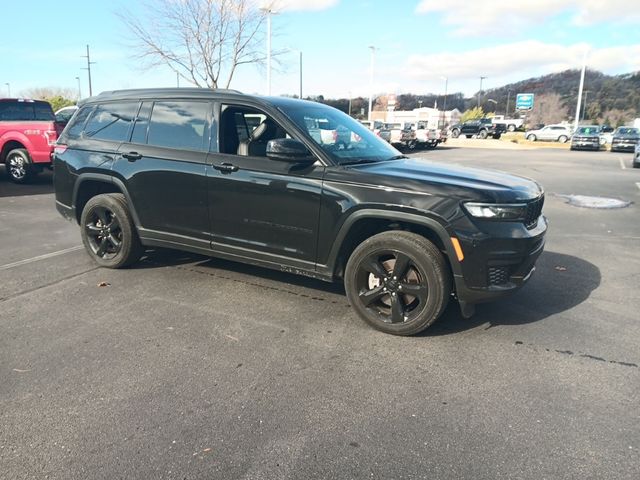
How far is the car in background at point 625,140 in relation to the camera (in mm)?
31047

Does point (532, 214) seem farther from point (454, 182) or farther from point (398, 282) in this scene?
point (398, 282)

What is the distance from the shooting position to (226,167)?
4422 millimetres

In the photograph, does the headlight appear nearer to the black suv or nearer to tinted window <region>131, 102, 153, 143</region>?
the black suv

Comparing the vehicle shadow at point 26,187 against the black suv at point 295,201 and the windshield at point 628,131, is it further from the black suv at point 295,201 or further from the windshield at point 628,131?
the windshield at point 628,131

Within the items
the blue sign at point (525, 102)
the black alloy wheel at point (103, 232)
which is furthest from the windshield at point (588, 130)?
the blue sign at point (525, 102)

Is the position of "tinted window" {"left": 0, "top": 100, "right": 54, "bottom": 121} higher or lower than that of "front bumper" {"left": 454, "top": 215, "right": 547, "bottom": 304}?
higher

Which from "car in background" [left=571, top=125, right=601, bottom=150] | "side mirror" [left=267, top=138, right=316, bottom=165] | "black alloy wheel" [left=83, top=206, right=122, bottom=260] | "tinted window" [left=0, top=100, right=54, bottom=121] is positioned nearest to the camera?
"side mirror" [left=267, top=138, right=316, bottom=165]

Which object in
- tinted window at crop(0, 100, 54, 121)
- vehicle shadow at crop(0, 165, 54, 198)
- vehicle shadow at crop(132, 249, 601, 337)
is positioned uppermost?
tinted window at crop(0, 100, 54, 121)

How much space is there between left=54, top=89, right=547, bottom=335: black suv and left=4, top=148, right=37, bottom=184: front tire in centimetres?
696

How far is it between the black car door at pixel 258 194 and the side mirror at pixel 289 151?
76mm

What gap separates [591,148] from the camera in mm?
34594

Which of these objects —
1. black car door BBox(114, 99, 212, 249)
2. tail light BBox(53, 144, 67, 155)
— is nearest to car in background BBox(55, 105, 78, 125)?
tail light BBox(53, 144, 67, 155)

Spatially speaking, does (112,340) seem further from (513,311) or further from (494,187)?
(513,311)

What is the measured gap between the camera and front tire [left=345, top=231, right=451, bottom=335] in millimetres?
3678
